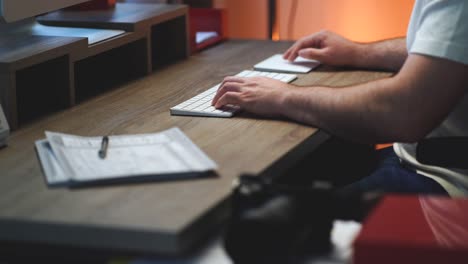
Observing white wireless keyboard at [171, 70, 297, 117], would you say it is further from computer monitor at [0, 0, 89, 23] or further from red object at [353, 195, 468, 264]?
red object at [353, 195, 468, 264]

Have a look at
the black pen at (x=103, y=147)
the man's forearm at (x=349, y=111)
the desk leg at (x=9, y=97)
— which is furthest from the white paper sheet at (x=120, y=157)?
the man's forearm at (x=349, y=111)

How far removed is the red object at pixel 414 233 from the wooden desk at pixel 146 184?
239 mm

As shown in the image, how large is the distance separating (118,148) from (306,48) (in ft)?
2.88

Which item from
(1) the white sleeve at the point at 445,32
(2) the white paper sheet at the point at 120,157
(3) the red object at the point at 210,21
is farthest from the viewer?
(3) the red object at the point at 210,21

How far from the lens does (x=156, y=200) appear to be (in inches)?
49.6

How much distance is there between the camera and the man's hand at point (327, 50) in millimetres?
2154

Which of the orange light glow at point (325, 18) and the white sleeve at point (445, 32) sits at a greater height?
the white sleeve at point (445, 32)

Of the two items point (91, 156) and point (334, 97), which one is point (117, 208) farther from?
point (334, 97)

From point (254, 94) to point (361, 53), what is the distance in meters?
0.50

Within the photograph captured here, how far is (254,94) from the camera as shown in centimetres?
176

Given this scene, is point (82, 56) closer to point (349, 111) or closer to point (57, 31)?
point (57, 31)

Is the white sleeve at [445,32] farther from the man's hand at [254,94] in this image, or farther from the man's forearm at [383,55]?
the man's forearm at [383,55]

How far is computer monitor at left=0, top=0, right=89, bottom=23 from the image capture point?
5.46 feet

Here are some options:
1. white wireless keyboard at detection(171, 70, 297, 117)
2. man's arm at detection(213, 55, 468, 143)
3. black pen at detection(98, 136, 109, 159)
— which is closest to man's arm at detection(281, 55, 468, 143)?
man's arm at detection(213, 55, 468, 143)
